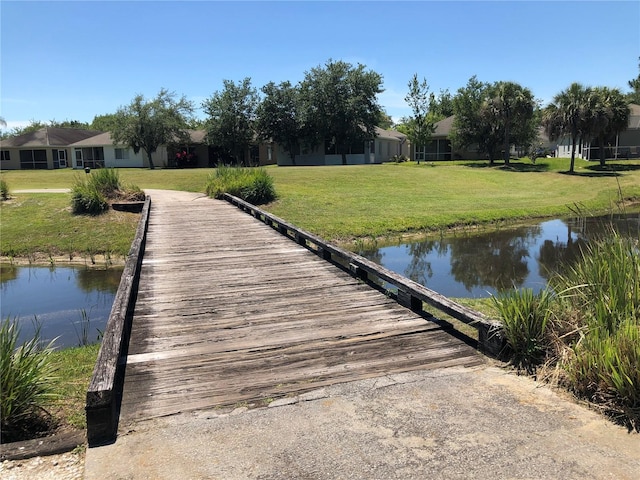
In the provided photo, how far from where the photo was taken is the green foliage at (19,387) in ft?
12.3

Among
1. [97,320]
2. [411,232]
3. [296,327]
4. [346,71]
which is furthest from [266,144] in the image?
[296,327]

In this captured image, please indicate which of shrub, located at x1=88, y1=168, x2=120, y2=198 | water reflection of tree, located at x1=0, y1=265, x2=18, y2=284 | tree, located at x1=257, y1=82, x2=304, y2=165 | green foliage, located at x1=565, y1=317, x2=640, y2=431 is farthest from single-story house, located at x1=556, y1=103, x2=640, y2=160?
green foliage, located at x1=565, y1=317, x2=640, y2=431

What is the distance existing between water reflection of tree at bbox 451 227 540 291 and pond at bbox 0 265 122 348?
679 cm

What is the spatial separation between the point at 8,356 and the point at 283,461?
7.55 ft

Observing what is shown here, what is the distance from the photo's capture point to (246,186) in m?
20.1

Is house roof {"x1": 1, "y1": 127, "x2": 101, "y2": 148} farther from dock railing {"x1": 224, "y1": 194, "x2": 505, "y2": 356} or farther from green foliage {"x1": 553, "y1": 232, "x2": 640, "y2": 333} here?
green foliage {"x1": 553, "y1": 232, "x2": 640, "y2": 333}

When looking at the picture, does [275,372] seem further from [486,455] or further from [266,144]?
[266,144]

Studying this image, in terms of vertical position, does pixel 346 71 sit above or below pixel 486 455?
above

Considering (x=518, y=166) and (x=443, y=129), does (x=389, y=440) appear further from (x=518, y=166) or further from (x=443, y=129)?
(x=443, y=129)

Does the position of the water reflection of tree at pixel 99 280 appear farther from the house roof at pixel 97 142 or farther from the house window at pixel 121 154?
the house roof at pixel 97 142

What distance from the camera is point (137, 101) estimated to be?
42.8 metres

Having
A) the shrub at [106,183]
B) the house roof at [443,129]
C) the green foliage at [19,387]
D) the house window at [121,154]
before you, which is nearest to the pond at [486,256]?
the green foliage at [19,387]

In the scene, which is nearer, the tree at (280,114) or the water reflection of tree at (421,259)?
the water reflection of tree at (421,259)

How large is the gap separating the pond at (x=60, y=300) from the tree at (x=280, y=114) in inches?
1301
